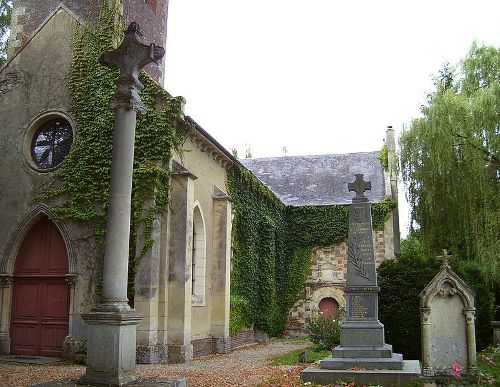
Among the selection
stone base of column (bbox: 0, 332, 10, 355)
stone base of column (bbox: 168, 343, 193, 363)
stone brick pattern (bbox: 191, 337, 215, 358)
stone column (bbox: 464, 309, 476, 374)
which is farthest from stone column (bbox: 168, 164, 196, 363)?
stone column (bbox: 464, 309, 476, 374)

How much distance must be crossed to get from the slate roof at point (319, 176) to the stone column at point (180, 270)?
1319 cm

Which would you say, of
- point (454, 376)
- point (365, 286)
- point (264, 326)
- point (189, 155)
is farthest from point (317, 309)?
point (454, 376)

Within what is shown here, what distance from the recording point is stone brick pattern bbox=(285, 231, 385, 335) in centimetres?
2498

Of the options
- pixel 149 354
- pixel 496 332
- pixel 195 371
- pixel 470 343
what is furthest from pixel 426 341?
pixel 496 332

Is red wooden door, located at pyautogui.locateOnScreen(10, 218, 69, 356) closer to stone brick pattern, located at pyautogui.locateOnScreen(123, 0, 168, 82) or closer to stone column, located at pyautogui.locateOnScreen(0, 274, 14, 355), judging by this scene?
stone column, located at pyautogui.locateOnScreen(0, 274, 14, 355)

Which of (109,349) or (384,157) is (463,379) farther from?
(384,157)

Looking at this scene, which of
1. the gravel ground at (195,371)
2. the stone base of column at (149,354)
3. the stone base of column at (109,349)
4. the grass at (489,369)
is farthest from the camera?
the stone base of column at (149,354)

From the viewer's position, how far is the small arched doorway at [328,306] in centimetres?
2476

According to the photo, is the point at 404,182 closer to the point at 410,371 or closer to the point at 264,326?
the point at 264,326

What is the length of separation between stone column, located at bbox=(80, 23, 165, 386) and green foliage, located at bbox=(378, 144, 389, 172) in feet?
67.2

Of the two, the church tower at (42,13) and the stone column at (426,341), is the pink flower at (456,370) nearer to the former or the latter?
the stone column at (426,341)

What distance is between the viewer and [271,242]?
22.7m

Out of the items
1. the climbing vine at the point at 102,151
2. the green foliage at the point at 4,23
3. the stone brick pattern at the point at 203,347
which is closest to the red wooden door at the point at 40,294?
the climbing vine at the point at 102,151

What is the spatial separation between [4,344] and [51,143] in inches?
217
